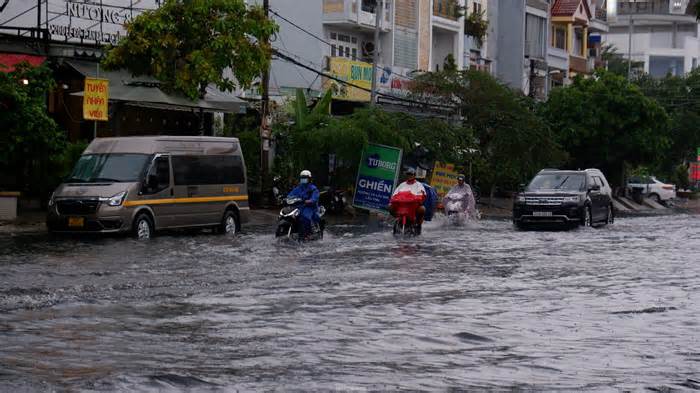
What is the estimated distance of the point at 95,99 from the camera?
101ft

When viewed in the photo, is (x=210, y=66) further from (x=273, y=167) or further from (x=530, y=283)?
(x=530, y=283)

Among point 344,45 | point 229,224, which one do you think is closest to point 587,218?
point 229,224

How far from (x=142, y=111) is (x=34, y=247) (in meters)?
16.4

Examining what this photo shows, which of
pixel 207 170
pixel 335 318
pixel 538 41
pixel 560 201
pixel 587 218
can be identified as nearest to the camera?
pixel 335 318

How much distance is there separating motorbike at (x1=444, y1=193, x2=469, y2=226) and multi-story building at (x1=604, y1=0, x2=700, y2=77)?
82.3 m

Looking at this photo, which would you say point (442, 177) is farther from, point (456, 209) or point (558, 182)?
A: point (558, 182)

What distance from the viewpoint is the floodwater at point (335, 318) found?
9898mm

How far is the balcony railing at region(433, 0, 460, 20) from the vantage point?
195 feet

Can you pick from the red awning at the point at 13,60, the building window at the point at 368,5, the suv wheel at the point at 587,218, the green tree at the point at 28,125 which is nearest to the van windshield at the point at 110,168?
the green tree at the point at 28,125

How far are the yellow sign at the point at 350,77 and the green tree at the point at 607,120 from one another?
1596cm

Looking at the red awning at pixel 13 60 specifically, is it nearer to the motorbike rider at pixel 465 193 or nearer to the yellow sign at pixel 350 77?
the motorbike rider at pixel 465 193

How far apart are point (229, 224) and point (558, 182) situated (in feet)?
37.7

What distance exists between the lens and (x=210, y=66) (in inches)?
1330

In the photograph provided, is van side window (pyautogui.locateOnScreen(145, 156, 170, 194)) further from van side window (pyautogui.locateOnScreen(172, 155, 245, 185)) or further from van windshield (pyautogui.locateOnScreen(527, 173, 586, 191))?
van windshield (pyautogui.locateOnScreen(527, 173, 586, 191))
